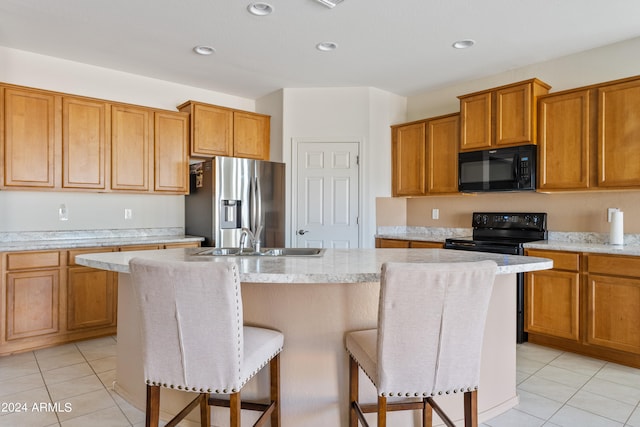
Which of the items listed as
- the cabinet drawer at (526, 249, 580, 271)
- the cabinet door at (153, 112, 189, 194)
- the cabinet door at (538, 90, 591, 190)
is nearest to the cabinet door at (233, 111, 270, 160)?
the cabinet door at (153, 112, 189, 194)

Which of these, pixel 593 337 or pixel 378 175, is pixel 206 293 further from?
pixel 378 175

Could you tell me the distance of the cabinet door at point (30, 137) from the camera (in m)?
3.17

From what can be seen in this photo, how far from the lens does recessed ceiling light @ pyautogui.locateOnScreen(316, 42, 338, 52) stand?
131 inches

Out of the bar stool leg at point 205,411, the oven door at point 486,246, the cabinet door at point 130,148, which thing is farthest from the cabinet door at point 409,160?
the bar stool leg at point 205,411

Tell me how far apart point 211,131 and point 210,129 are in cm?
2

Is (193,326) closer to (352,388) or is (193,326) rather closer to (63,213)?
(352,388)

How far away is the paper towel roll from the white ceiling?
4.91ft

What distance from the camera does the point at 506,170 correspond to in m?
3.62

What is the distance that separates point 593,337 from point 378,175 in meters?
2.62

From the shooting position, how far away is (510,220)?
3842mm

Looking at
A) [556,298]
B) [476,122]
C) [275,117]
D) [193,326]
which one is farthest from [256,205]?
[556,298]

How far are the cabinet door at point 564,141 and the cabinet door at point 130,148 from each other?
3840 millimetres

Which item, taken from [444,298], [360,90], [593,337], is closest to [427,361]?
[444,298]

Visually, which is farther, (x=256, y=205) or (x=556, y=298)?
(x=256, y=205)
